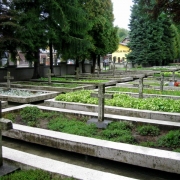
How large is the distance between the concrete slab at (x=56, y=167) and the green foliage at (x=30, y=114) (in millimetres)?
2526

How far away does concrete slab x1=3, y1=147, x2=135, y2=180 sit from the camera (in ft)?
11.6

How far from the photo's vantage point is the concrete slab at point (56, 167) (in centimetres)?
354

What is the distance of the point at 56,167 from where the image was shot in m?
3.83

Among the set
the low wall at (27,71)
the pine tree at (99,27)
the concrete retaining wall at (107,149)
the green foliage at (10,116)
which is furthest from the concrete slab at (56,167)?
the pine tree at (99,27)

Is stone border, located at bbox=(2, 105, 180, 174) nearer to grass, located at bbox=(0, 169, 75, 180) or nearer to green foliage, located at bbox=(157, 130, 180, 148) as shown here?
green foliage, located at bbox=(157, 130, 180, 148)

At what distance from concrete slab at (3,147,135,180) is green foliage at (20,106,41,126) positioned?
2.53 meters

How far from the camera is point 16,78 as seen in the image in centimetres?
2075

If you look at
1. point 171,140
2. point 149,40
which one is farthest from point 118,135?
point 149,40

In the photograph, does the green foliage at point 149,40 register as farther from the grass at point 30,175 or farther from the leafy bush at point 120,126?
the grass at point 30,175

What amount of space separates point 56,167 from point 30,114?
3.86m

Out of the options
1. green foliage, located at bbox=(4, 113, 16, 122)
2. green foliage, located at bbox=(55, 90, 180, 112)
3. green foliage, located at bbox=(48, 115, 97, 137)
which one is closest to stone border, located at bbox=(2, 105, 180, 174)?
green foliage, located at bbox=(48, 115, 97, 137)

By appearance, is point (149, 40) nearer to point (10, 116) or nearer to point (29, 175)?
point (10, 116)

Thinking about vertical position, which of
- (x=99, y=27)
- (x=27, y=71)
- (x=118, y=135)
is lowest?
(x=118, y=135)

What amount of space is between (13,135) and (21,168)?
7.14 ft
